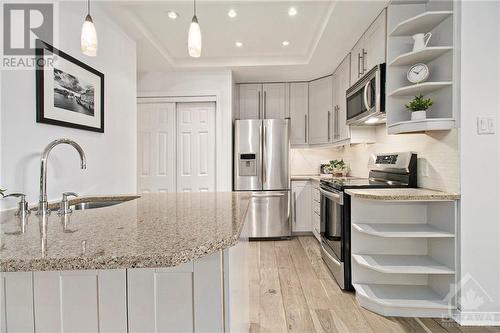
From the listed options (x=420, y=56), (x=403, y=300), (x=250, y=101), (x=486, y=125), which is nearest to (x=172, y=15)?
(x=250, y=101)

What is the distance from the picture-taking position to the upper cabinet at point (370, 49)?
2.32m

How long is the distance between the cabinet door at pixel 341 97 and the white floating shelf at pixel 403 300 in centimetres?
178

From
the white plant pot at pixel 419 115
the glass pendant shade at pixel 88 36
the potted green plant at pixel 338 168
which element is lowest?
the potted green plant at pixel 338 168

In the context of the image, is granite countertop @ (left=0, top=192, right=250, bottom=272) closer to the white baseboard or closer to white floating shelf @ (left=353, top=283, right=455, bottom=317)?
white floating shelf @ (left=353, top=283, right=455, bottom=317)

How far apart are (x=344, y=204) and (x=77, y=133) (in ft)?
7.20

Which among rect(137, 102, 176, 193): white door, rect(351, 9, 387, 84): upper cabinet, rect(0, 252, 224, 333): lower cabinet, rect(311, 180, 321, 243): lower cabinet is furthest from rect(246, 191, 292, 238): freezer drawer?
rect(0, 252, 224, 333): lower cabinet

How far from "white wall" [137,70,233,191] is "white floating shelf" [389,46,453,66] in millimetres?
2200

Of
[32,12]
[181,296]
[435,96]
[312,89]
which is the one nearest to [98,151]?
[32,12]

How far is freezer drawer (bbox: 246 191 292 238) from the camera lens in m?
Result: 3.88

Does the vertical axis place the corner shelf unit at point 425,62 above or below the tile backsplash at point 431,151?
above

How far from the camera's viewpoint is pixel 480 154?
1.83 m

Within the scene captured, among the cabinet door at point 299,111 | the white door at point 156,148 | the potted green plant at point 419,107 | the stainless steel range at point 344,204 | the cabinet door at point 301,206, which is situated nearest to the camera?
the potted green plant at point 419,107

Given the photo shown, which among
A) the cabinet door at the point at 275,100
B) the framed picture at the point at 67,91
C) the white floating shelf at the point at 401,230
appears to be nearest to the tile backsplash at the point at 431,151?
the white floating shelf at the point at 401,230

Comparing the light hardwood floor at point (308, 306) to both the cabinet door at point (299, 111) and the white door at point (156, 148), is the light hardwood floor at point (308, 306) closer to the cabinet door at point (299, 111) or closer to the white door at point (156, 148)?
the white door at point (156, 148)
